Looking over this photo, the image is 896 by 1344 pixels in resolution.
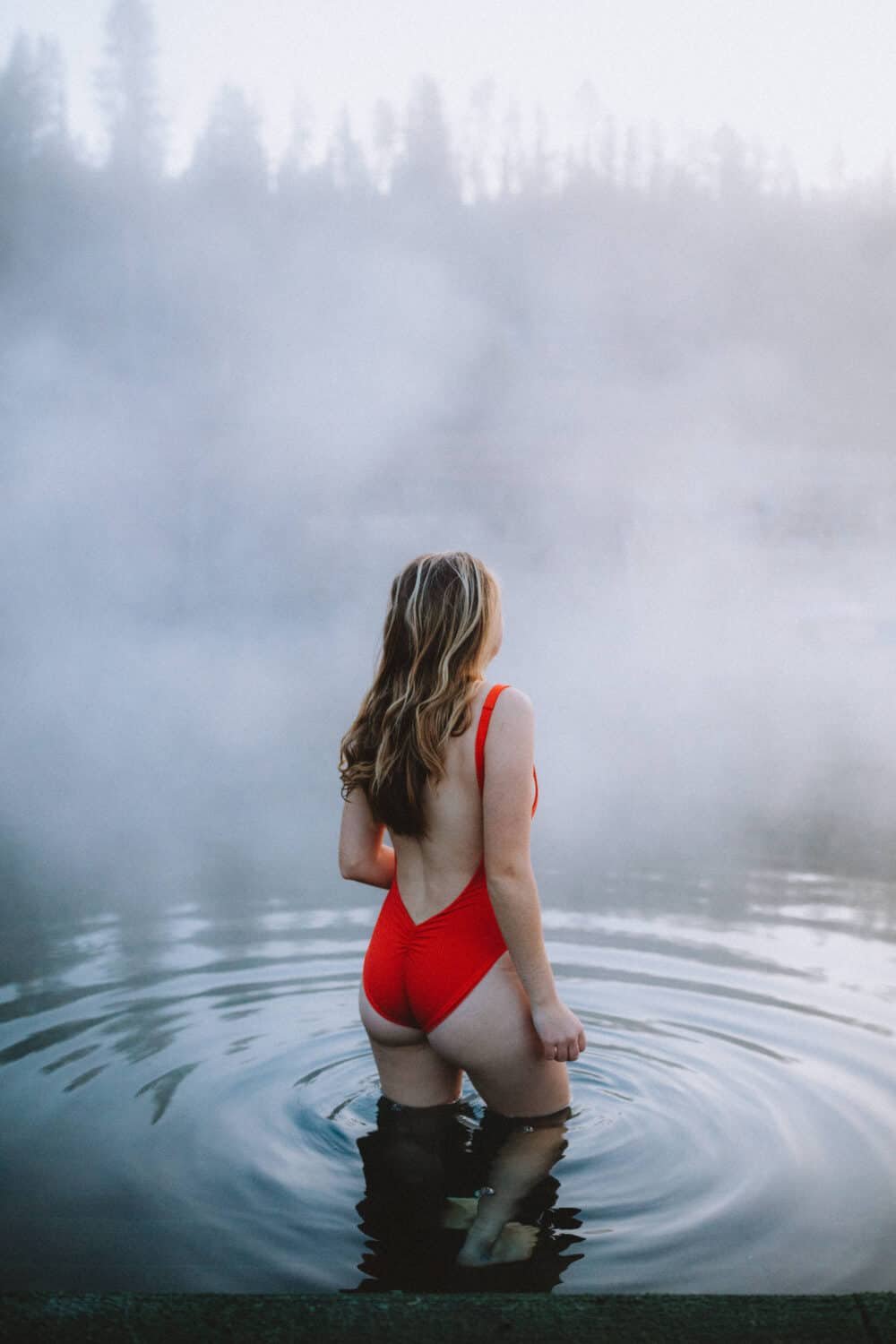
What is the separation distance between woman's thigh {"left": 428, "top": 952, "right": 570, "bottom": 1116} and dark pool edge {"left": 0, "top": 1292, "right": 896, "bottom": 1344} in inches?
37.4

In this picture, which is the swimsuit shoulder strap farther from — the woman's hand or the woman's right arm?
the woman's hand

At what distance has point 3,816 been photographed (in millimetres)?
11422

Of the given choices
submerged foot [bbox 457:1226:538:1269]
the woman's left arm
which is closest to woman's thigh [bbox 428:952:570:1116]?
submerged foot [bbox 457:1226:538:1269]

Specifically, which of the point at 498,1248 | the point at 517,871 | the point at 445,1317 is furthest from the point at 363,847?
the point at 445,1317

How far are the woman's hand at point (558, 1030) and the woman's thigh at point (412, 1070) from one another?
0.40 metres

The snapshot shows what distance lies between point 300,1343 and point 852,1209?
179cm

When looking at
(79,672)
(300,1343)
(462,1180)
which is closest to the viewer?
(300,1343)

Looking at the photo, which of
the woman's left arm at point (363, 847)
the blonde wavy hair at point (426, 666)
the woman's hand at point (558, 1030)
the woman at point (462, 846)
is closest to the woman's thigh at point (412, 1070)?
the woman at point (462, 846)

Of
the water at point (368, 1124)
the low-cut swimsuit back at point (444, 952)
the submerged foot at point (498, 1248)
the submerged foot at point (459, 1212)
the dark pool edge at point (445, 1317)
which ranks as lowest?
the water at point (368, 1124)

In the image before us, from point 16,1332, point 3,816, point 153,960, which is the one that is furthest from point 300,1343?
point 3,816

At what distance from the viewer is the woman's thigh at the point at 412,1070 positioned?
117 inches

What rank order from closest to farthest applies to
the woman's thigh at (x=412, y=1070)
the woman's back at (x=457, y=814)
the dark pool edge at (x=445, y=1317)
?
the dark pool edge at (x=445, y=1317), the woman's back at (x=457, y=814), the woman's thigh at (x=412, y=1070)

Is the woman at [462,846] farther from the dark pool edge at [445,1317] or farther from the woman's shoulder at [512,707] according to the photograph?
the dark pool edge at [445,1317]

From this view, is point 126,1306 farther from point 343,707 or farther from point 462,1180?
point 343,707
